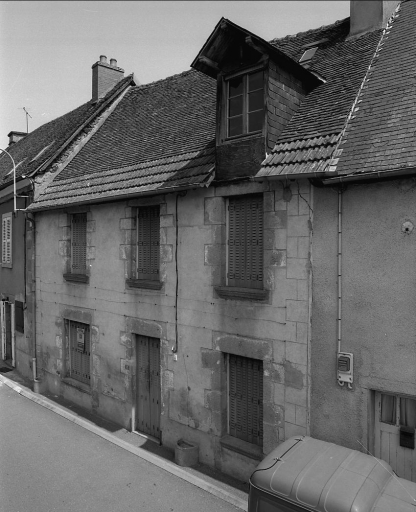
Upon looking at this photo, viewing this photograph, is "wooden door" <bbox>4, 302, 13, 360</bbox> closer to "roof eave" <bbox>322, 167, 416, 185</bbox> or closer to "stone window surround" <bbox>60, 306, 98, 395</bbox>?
"stone window surround" <bbox>60, 306, 98, 395</bbox>

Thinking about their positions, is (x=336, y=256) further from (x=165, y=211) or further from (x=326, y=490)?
(x=165, y=211)

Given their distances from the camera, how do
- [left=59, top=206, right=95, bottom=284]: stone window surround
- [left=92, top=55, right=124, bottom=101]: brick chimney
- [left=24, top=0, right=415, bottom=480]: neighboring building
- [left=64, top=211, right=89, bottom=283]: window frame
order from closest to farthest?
[left=24, top=0, right=415, bottom=480]: neighboring building → [left=59, top=206, right=95, bottom=284]: stone window surround → [left=64, top=211, right=89, bottom=283]: window frame → [left=92, top=55, right=124, bottom=101]: brick chimney

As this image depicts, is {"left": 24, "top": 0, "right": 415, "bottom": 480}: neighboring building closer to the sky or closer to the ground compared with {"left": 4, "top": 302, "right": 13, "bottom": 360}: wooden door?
closer to the sky

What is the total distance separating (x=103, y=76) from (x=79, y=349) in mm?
10559

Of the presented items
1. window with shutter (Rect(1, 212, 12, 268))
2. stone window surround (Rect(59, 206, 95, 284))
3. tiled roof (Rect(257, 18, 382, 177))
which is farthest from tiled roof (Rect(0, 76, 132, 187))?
tiled roof (Rect(257, 18, 382, 177))

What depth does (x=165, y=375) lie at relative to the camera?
908 cm

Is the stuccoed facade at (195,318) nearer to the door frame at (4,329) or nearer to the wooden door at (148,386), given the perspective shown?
the wooden door at (148,386)

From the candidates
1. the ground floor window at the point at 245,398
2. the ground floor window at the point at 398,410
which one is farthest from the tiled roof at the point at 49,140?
the ground floor window at the point at 398,410

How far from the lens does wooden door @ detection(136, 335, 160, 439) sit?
9.58 m

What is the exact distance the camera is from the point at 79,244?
38.7 ft

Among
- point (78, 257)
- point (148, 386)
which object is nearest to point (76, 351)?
point (78, 257)

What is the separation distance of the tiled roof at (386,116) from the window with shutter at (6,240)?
1249cm

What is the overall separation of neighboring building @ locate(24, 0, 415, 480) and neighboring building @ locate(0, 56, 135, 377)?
7.28 ft

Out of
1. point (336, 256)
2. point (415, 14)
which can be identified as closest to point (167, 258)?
point (336, 256)
